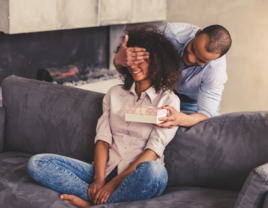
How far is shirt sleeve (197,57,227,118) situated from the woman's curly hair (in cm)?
23

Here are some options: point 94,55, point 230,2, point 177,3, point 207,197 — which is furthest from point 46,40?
point 207,197

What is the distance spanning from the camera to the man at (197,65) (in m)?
1.44

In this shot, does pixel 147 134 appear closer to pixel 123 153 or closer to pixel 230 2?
pixel 123 153

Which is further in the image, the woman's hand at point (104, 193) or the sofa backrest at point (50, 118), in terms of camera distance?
the sofa backrest at point (50, 118)

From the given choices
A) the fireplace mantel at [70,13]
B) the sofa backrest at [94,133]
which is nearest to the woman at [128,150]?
the sofa backrest at [94,133]

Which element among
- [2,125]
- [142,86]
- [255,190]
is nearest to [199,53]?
[142,86]

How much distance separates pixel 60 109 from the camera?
5.54 ft

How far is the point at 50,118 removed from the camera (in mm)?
1704

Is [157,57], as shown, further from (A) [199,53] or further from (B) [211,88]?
(B) [211,88]

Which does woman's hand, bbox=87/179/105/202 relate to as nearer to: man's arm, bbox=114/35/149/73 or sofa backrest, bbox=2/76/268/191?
sofa backrest, bbox=2/76/268/191

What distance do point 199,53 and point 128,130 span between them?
1.71 ft

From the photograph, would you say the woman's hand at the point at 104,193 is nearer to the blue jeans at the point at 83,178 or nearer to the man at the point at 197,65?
the blue jeans at the point at 83,178

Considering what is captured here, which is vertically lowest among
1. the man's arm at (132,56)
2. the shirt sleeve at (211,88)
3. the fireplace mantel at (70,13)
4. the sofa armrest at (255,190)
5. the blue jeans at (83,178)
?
the blue jeans at (83,178)

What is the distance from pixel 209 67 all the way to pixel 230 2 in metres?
2.02
